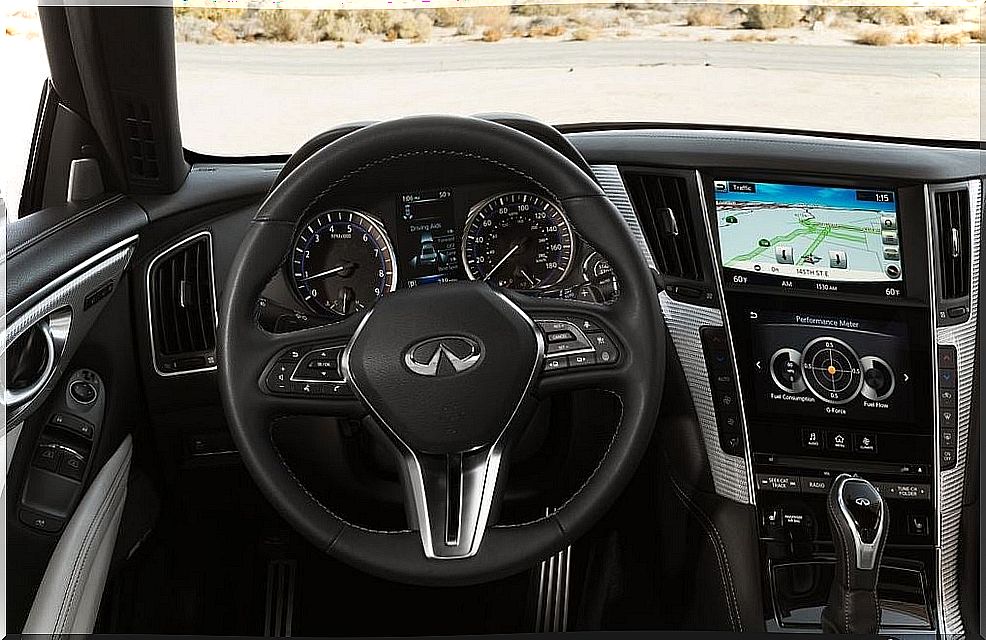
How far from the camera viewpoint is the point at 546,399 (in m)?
1.50

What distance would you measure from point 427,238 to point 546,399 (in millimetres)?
315

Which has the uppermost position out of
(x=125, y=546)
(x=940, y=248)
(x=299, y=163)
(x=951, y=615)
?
(x=299, y=163)

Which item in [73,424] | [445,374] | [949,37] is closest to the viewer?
[445,374]

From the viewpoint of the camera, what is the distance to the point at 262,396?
1.26m

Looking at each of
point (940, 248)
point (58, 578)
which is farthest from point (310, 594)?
point (940, 248)

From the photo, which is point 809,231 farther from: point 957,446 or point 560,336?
point 560,336

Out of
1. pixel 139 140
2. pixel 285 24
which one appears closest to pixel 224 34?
pixel 285 24

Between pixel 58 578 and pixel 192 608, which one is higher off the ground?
pixel 58 578

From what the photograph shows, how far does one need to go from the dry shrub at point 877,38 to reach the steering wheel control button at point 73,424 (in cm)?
149

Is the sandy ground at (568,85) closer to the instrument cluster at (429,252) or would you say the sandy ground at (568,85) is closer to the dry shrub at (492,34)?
the dry shrub at (492,34)

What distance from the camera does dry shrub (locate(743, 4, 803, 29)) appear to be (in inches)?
65.6

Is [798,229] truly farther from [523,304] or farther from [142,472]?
[142,472]

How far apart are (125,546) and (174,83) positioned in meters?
0.82

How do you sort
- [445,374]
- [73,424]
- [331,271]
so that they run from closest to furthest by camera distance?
[445,374] → [331,271] → [73,424]
